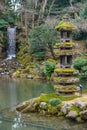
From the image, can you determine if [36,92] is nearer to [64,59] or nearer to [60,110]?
[64,59]

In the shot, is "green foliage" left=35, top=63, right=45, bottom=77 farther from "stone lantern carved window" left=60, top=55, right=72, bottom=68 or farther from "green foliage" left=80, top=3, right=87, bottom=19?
"stone lantern carved window" left=60, top=55, right=72, bottom=68

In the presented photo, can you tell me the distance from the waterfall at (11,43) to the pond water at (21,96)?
8905 mm

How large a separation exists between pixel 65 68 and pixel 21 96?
4689 mm

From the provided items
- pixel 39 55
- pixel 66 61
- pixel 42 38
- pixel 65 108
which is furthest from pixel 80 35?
pixel 65 108

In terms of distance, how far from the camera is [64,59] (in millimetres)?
20188

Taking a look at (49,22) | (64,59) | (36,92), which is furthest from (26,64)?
(64,59)

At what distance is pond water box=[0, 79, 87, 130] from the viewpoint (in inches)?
609

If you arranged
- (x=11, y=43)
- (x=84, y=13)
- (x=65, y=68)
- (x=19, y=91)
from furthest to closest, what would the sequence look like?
(x=11, y=43) < (x=84, y=13) < (x=19, y=91) < (x=65, y=68)

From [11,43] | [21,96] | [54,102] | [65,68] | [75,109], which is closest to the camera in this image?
[75,109]

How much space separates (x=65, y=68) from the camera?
20.1 m

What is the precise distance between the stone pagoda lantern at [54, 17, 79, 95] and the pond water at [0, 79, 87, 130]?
123 inches

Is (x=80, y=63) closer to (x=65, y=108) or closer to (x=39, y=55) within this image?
(x=39, y=55)

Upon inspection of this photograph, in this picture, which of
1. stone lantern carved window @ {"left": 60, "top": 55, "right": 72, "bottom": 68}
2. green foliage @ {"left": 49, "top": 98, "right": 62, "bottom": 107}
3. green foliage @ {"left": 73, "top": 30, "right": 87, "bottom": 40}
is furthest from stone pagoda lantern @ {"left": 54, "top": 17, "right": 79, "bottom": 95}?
green foliage @ {"left": 73, "top": 30, "right": 87, "bottom": 40}

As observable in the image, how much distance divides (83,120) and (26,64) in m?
21.9
